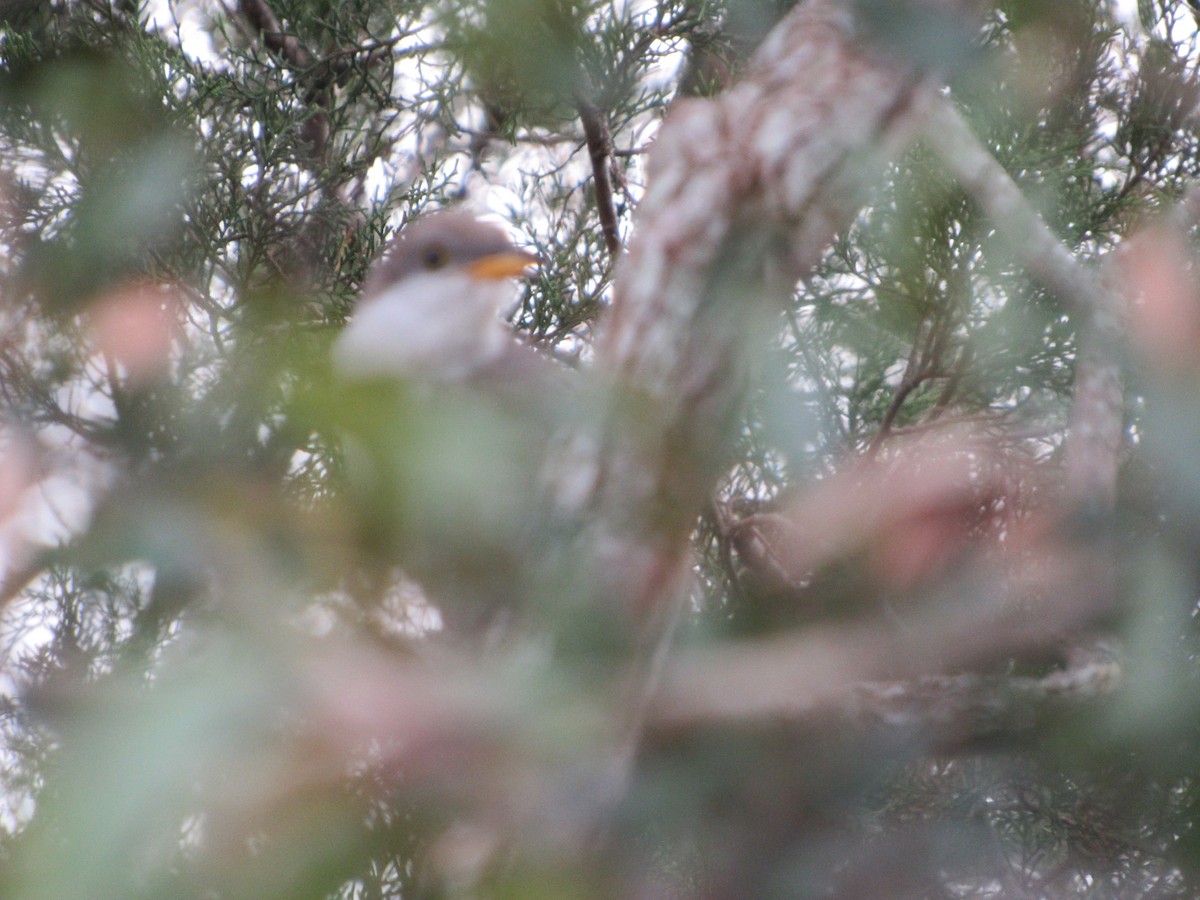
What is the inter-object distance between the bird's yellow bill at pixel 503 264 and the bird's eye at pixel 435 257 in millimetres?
62

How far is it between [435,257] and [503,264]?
16 cm

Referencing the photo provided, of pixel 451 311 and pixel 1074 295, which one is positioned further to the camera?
pixel 451 311

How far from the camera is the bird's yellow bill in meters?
2.34

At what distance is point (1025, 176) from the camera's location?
62.3 inches

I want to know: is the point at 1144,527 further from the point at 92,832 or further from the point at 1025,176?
the point at 92,832

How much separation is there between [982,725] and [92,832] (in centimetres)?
106

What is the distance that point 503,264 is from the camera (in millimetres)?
2363

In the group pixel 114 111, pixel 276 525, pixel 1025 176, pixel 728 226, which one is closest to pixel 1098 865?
pixel 1025 176

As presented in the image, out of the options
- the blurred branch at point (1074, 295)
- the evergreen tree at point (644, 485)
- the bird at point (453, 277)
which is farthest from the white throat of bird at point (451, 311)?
the blurred branch at point (1074, 295)

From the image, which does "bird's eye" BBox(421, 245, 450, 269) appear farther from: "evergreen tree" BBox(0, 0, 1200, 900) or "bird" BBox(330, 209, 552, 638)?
"bird" BBox(330, 209, 552, 638)

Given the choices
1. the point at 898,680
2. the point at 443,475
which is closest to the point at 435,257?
the point at 898,680

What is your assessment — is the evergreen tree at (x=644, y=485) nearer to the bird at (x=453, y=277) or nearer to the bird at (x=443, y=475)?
the bird at (x=443, y=475)

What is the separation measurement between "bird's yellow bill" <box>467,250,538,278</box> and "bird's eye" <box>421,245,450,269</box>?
6cm

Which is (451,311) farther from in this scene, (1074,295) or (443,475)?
(443,475)
